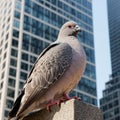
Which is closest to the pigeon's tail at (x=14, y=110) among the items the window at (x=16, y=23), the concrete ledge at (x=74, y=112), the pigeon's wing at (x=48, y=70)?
the pigeon's wing at (x=48, y=70)

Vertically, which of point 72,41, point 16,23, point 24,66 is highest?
point 16,23

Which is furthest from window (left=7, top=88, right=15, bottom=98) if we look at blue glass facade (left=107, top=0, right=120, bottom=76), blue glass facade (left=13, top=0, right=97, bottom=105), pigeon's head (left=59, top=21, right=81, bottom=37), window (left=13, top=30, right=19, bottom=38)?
blue glass facade (left=107, top=0, right=120, bottom=76)

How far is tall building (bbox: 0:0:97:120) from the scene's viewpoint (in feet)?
220

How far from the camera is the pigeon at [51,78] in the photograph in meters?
5.43

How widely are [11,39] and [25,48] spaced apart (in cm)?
371

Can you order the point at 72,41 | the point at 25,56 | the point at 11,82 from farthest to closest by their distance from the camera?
the point at 25,56 < the point at 11,82 < the point at 72,41

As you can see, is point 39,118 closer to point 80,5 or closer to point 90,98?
point 90,98

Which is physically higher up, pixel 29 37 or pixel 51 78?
pixel 29 37

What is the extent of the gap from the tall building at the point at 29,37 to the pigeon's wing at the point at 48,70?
187 ft

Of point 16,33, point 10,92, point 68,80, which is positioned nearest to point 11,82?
point 10,92

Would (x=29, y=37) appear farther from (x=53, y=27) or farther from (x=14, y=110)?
(x=14, y=110)

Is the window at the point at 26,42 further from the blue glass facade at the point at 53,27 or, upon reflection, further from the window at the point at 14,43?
the window at the point at 14,43

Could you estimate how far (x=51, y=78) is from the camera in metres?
5.59

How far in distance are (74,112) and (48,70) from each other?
0.97m
